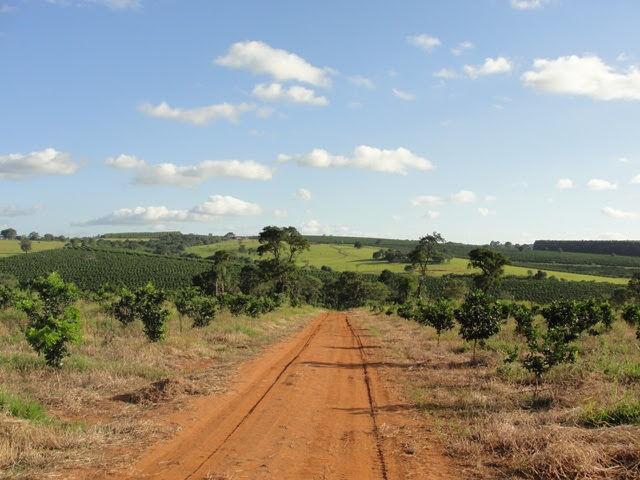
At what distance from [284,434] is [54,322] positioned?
781 centimetres

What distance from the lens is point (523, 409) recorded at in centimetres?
1184

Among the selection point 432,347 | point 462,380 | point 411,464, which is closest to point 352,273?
point 432,347

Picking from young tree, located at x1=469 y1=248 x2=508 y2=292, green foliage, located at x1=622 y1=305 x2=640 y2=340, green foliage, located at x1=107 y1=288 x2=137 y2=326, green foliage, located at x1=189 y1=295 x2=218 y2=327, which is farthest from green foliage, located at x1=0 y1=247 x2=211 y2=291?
green foliage, located at x1=622 y1=305 x2=640 y2=340

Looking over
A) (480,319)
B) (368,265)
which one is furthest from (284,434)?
(368,265)

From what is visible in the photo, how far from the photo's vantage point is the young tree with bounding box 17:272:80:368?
13.4 meters

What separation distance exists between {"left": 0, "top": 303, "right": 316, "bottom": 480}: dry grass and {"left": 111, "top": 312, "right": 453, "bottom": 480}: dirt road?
2.46ft

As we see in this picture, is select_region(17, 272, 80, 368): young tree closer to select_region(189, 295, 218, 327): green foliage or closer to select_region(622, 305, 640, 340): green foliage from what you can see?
select_region(189, 295, 218, 327): green foliage

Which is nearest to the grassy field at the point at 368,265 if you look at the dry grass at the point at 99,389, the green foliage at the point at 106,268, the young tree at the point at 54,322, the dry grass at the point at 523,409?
the green foliage at the point at 106,268

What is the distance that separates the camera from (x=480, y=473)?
26.4 feet

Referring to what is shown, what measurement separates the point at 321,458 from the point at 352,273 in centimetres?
Answer: 9618

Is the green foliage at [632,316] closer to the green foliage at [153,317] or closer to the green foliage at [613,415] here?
the green foliage at [613,415]

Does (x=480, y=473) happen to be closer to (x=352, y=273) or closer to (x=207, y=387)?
(x=207, y=387)

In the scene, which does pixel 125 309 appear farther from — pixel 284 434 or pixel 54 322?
pixel 284 434

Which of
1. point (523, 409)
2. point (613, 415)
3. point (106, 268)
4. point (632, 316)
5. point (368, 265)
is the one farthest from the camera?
point (368, 265)
